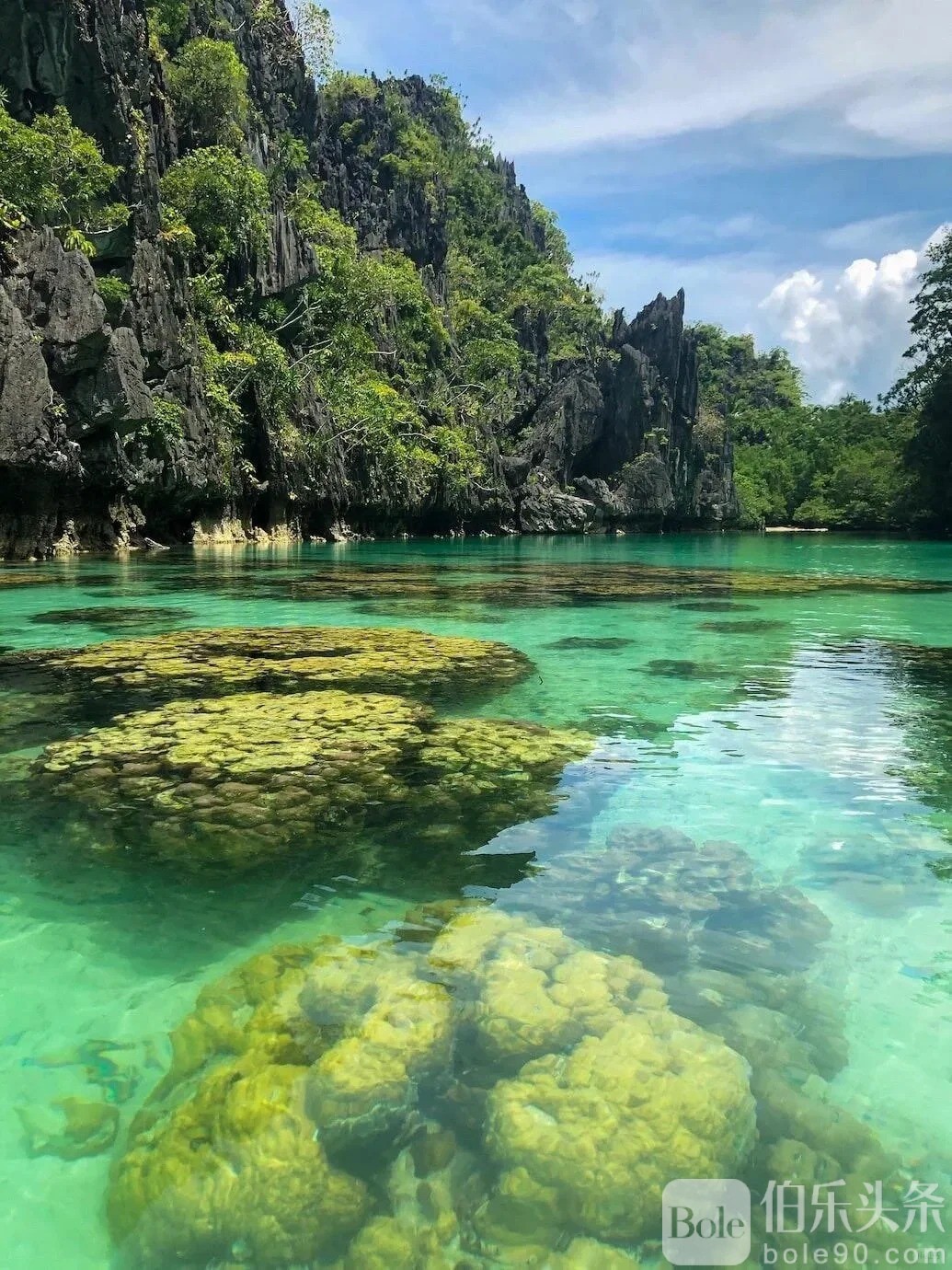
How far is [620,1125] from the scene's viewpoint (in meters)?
2.12

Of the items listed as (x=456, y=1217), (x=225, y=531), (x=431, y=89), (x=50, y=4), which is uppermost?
(x=431, y=89)

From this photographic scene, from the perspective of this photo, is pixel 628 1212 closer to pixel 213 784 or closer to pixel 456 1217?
pixel 456 1217

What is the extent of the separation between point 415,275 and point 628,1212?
53707 mm

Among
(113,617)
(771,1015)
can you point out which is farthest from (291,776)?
(113,617)

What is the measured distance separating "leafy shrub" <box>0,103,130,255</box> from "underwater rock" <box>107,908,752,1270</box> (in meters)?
23.0

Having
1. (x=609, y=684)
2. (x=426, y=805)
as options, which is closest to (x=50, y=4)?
(x=609, y=684)

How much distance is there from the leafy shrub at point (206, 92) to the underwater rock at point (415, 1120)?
134ft

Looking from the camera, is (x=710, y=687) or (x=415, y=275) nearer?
(x=710, y=687)

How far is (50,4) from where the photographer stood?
2336 centimetres

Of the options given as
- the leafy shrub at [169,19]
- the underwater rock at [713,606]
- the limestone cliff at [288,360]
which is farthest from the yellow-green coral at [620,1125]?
the leafy shrub at [169,19]

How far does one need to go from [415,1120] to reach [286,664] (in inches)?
233

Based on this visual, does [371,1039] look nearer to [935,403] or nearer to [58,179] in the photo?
[58,179]

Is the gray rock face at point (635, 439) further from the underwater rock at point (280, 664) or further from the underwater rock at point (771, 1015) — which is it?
the underwater rock at point (771, 1015)

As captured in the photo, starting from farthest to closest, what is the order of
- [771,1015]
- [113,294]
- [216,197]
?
[216,197] < [113,294] < [771,1015]
